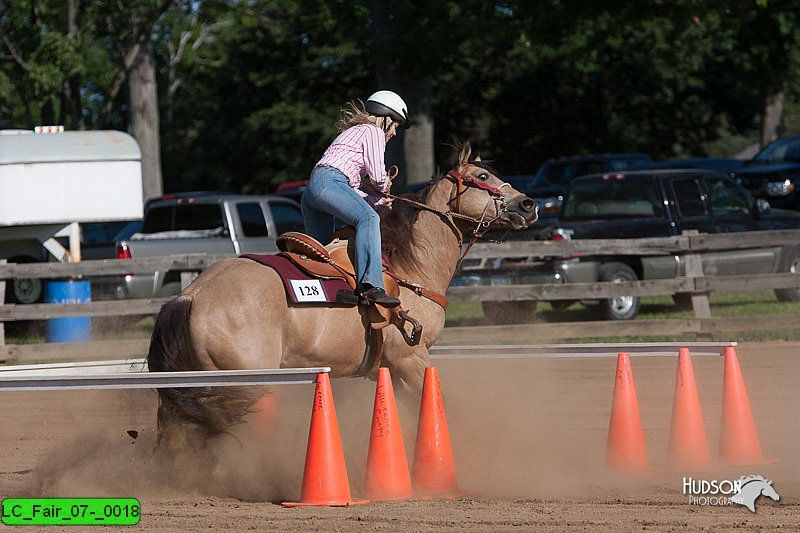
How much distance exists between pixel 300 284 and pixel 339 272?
43 cm

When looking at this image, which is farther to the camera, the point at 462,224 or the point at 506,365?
the point at 506,365

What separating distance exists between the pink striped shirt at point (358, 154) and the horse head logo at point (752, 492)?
10.4ft

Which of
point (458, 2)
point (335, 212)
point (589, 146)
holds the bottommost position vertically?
point (589, 146)

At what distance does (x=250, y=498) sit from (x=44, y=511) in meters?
1.25

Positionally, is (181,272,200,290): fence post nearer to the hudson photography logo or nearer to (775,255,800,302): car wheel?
(775,255,800,302): car wheel

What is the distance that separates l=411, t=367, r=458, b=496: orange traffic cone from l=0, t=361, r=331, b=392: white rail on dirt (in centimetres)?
86

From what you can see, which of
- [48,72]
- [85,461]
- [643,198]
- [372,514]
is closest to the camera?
[372,514]

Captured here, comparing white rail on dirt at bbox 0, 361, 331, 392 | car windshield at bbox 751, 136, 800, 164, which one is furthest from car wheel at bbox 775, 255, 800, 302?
white rail on dirt at bbox 0, 361, 331, 392

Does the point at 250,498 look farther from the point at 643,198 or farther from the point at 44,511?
the point at 643,198

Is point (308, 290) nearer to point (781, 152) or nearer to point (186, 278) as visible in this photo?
point (186, 278)

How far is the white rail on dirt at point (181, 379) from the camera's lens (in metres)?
6.62

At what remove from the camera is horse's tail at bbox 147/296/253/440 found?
716 cm

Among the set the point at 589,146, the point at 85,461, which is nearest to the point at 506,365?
the point at 85,461

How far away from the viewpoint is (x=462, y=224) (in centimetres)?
860
